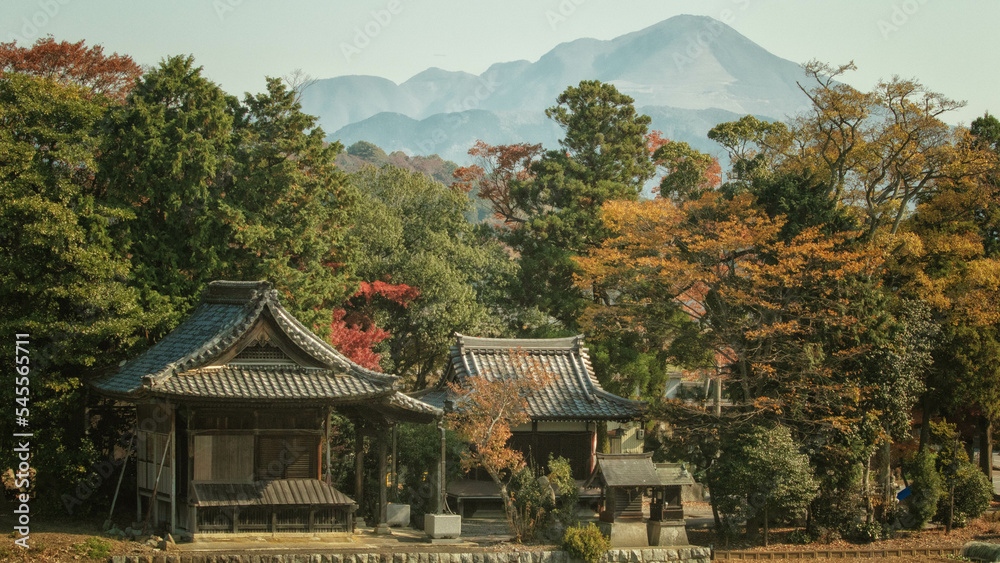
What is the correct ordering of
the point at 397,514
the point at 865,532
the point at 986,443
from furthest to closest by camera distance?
the point at 986,443 < the point at 865,532 < the point at 397,514

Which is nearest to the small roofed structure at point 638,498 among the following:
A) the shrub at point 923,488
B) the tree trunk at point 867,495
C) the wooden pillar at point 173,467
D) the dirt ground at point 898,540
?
the dirt ground at point 898,540

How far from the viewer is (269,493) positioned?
1986cm

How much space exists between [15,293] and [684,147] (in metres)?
28.9

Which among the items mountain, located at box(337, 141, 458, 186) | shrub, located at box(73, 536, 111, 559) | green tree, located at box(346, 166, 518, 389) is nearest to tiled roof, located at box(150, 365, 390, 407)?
shrub, located at box(73, 536, 111, 559)

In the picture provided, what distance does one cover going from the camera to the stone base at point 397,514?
72.7 feet

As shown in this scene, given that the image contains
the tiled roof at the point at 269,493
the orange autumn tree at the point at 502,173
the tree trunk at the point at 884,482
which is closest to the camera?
the tiled roof at the point at 269,493

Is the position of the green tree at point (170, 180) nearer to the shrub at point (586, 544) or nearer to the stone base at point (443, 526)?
the stone base at point (443, 526)

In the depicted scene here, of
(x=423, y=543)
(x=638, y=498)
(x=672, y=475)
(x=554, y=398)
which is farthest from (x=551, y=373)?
(x=423, y=543)

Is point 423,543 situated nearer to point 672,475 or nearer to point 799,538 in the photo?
point 672,475

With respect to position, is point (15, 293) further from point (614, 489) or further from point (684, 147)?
point (684, 147)

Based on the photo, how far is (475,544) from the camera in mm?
20891

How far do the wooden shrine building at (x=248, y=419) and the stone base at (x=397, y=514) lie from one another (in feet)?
5.67

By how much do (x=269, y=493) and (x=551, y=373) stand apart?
9509 millimetres

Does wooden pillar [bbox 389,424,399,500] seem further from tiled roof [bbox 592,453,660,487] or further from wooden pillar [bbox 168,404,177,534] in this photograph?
wooden pillar [bbox 168,404,177,534]
